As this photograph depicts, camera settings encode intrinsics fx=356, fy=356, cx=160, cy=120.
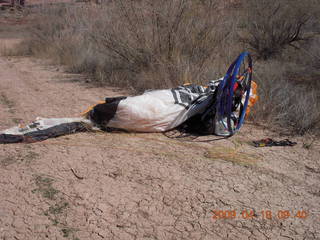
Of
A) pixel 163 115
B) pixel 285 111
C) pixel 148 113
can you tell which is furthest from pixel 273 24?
pixel 148 113

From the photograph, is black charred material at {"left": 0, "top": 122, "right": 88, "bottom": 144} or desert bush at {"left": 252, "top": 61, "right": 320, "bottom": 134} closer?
black charred material at {"left": 0, "top": 122, "right": 88, "bottom": 144}

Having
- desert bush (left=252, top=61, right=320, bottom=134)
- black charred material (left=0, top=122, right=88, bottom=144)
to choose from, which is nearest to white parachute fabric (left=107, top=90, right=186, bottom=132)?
black charred material (left=0, top=122, right=88, bottom=144)

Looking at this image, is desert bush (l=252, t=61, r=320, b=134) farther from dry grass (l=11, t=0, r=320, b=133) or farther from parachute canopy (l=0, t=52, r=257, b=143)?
parachute canopy (l=0, t=52, r=257, b=143)

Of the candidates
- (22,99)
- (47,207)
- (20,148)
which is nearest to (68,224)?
(47,207)

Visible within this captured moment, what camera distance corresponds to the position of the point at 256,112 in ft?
16.8

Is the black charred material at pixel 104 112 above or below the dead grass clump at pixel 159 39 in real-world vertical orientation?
below

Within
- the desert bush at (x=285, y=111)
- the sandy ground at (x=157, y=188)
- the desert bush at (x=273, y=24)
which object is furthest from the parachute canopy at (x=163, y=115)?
the desert bush at (x=273, y=24)

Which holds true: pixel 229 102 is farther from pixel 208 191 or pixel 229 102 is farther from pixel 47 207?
pixel 47 207

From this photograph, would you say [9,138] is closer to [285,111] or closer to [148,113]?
[148,113]
